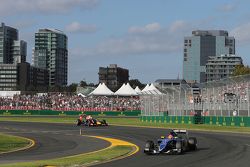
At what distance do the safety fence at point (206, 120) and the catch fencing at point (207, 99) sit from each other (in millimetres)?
396

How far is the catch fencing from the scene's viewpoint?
45.7 meters

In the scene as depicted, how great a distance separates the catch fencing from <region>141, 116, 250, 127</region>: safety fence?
0.40 metres

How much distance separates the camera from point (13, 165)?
18.0 metres

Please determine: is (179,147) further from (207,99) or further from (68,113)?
(68,113)

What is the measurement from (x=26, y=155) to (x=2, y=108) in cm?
7270

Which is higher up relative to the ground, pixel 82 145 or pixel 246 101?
pixel 246 101

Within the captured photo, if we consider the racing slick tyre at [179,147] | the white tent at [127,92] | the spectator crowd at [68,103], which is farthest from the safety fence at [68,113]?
the racing slick tyre at [179,147]

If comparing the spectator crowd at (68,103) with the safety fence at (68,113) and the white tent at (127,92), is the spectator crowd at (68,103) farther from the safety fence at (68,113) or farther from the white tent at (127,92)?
the white tent at (127,92)

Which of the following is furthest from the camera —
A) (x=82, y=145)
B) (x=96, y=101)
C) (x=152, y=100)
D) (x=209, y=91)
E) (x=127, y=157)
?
(x=96, y=101)

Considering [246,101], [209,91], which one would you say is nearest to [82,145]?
[246,101]

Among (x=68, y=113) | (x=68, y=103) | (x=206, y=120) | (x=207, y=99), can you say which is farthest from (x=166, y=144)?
(x=68, y=103)

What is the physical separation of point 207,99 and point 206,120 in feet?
8.26

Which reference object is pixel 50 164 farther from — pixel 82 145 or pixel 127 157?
pixel 82 145

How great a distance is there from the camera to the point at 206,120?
52781mm
